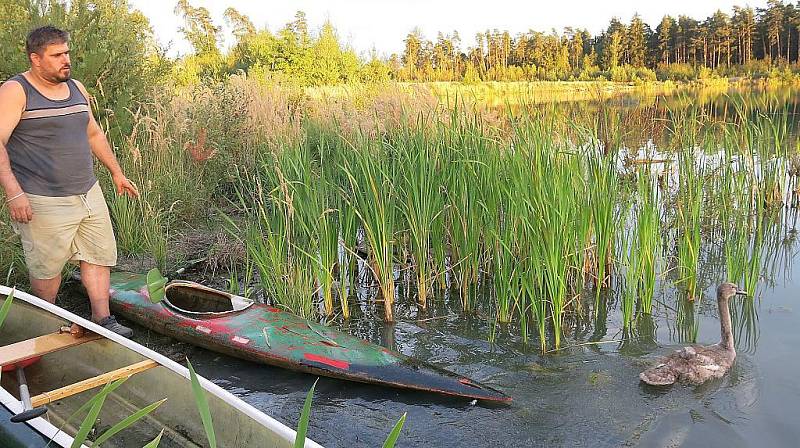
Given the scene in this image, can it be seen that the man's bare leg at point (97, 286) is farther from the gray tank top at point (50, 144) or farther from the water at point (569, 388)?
the gray tank top at point (50, 144)

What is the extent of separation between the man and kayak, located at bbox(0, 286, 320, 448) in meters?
0.40

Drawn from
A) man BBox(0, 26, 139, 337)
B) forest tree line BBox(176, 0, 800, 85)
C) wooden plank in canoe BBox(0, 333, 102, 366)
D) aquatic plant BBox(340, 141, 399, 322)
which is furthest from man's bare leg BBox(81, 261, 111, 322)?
forest tree line BBox(176, 0, 800, 85)

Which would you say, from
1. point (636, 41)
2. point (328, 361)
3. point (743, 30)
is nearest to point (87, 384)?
point (328, 361)

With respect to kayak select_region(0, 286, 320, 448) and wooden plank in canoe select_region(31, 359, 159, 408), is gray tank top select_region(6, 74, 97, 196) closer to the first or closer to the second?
kayak select_region(0, 286, 320, 448)

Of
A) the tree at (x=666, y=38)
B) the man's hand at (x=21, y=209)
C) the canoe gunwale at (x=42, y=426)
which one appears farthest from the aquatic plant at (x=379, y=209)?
the tree at (x=666, y=38)

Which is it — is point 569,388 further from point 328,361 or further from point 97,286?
point 97,286

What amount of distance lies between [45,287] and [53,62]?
1573mm

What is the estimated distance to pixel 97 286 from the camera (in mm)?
4574

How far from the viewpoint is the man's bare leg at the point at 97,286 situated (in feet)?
14.9

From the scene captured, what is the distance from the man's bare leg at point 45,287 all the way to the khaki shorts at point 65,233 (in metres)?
0.05

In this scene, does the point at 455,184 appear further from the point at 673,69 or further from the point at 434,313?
the point at 673,69

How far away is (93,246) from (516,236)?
121 inches

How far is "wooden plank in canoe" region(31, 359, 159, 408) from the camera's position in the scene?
2963mm

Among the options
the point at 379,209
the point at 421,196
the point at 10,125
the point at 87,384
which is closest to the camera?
the point at 87,384
